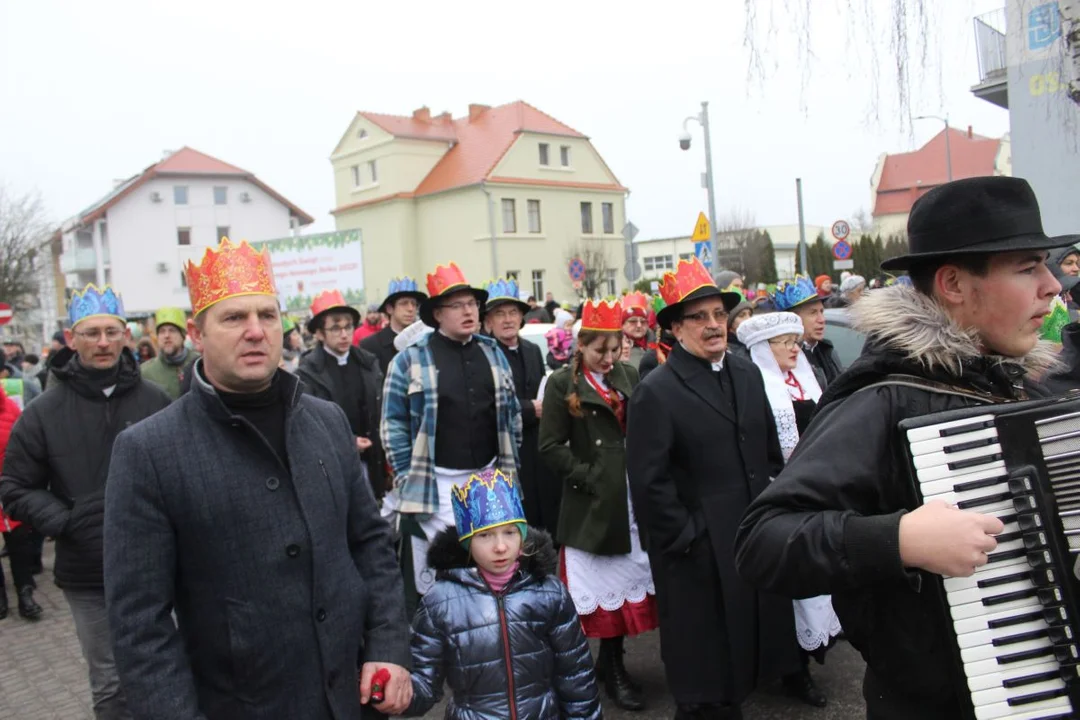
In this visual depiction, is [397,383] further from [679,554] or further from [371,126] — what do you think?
[371,126]

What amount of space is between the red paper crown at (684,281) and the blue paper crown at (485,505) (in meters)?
1.41

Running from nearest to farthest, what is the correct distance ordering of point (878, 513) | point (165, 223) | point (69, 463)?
point (878, 513), point (69, 463), point (165, 223)

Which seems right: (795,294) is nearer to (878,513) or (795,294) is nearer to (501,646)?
(501,646)

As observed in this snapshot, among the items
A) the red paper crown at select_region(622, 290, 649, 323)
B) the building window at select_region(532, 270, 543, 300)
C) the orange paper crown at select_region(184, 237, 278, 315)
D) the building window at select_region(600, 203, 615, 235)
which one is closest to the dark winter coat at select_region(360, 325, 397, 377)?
the red paper crown at select_region(622, 290, 649, 323)

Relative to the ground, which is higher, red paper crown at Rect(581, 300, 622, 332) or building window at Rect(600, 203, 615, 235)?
building window at Rect(600, 203, 615, 235)

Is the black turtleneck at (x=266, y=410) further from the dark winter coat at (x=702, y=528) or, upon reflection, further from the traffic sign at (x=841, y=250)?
the traffic sign at (x=841, y=250)

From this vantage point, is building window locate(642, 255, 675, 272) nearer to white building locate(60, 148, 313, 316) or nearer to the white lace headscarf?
white building locate(60, 148, 313, 316)

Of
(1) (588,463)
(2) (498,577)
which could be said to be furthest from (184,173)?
(2) (498,577)

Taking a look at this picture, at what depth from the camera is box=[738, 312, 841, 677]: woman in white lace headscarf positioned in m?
4.42

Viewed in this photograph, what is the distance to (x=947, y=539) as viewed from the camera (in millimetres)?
1738

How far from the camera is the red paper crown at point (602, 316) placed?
5141 mm

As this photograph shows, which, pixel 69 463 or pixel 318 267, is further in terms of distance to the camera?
pixel 318 267

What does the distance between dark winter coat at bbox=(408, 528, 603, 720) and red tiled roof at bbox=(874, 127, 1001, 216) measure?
71326 mm

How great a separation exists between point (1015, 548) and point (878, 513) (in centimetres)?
29
